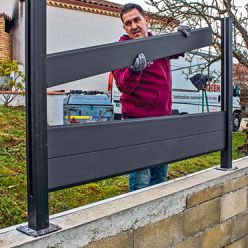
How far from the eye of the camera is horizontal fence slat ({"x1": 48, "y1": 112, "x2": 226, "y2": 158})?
139cm

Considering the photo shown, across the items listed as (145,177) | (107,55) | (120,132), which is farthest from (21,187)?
(107,55)

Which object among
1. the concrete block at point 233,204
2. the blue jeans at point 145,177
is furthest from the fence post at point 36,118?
the concrete block at point 233,204

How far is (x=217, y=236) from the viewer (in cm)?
206

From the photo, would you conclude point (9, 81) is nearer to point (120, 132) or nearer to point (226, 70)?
point (226, 70)

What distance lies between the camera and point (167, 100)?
2.22 metres

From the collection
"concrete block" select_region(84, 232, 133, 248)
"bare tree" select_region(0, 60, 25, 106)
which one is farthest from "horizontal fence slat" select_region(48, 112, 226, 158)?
"bare tree" select_region(0, 60, 25, 106)

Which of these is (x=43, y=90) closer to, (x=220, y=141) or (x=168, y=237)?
(x=168, y=237)

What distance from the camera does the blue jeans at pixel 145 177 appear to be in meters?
2.16

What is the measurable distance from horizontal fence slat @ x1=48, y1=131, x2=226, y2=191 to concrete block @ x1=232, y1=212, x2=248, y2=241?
0.43 meters

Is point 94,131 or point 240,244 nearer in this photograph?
point 94,131

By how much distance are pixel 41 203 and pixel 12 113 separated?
19.9 feet

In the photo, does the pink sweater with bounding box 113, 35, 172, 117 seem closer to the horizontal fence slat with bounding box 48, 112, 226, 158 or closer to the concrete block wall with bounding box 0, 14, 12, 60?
the horizontal fence slat with bounding box 48, 112, 226, 158

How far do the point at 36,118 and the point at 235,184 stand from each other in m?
1.32

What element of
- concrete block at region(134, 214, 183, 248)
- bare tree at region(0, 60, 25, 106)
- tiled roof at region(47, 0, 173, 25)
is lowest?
concrete block at region(134, 214, 183, 248)
